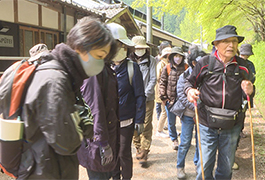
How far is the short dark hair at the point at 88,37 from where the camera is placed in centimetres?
147

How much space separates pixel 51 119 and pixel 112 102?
1.22 m

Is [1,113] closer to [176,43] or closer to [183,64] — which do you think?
A: [183,64]

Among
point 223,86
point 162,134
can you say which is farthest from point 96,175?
point 162,134

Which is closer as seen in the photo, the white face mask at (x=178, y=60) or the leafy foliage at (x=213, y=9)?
the white face mask at (x=178, y=60)

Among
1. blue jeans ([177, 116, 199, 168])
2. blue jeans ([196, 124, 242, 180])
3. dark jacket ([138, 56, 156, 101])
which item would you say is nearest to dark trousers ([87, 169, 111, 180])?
blue jeans ([196, 124, 242, 180])

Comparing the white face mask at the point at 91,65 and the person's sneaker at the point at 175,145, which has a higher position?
the white face mask at the point at 91,65

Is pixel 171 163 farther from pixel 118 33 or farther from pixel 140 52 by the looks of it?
pixel 118 33

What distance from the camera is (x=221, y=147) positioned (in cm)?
275

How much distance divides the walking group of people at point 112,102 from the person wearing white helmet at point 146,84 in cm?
2

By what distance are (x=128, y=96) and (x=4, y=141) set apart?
198 centimetres

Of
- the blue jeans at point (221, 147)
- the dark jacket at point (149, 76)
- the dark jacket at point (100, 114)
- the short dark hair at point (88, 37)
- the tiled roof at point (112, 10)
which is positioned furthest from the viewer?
the tiled roof at point (112, 10)

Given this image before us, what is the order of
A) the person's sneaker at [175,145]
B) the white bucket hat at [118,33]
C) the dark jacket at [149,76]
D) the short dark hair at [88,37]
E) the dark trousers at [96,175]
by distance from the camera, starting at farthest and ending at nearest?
the person's sneaker at [175,145] → the dark jacket at [149,76] → the white bucket hat at [118,33] → the dark trousers at [96,175] → the short dark hair at [88,37]

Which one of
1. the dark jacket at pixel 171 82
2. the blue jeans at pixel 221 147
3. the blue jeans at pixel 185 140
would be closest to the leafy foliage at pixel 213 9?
the dark jacket at pixel 171 82

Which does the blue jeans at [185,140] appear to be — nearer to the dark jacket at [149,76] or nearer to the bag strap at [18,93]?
the dark jacket at [149,76]
